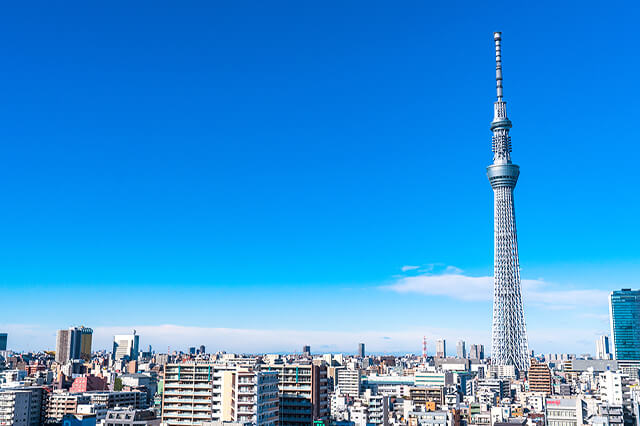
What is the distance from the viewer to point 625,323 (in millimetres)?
133625

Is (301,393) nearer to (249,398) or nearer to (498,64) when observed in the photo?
(249,398)

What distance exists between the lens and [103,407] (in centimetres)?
6344

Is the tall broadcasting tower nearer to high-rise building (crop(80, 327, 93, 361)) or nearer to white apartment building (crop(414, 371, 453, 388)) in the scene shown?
white apartment building (crop(414, 371, 453, 388))

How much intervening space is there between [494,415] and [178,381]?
2656 centimetres

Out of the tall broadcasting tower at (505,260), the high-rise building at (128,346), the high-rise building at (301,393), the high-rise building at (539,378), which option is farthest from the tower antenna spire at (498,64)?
the high-rise building at (128,346)

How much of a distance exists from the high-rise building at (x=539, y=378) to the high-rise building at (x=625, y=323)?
164 ft

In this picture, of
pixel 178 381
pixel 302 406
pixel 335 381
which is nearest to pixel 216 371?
pixel 178 381

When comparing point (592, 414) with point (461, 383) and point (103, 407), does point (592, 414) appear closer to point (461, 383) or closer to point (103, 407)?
point (103, 407)

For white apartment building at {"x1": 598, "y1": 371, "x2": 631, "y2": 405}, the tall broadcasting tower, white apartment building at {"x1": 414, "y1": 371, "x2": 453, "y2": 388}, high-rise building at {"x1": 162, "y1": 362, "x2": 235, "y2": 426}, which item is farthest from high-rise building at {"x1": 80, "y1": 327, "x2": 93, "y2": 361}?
white apartment building at {"x1": 598, "y1": 371, "x2": 631, "y2": 405}

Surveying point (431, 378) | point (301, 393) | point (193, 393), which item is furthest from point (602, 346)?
point (193, 393)

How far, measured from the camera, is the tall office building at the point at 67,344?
17062 cm

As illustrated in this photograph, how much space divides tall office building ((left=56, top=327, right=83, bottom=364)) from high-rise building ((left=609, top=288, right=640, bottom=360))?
12591cm

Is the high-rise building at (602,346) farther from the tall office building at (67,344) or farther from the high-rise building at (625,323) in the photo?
the tall office building at (67,344)

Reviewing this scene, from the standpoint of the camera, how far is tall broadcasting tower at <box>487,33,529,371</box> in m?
92.8
